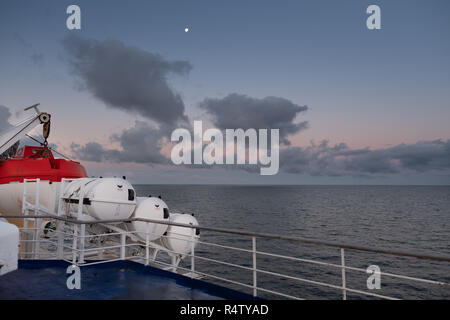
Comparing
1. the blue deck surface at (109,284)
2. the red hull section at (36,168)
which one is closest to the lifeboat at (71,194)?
the red hull section at (36,168)

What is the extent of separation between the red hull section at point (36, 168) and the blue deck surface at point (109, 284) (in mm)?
5487

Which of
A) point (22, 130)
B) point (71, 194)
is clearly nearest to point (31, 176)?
A: point (22, 130)

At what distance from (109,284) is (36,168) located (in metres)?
8.30

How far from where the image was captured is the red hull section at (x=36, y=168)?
11938 millimetres

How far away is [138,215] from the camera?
30.8 feet

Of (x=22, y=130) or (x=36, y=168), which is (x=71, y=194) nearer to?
(x=36, y=168)

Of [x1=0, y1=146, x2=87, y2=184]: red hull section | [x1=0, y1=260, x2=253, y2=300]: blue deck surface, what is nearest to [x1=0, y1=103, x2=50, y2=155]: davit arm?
[x1=0, y1=146, x2=87, y2=184]: red hull section

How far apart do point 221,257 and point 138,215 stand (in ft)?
55.7

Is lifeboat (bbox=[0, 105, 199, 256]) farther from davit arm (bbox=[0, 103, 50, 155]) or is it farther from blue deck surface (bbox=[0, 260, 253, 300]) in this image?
blue deck surface (bbox=[0, 260, 253, 300])

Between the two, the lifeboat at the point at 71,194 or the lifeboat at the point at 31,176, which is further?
the lifeboat at the point at 31,176

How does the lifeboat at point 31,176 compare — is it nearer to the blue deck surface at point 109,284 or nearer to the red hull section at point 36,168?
the red hull section at point 36,168
